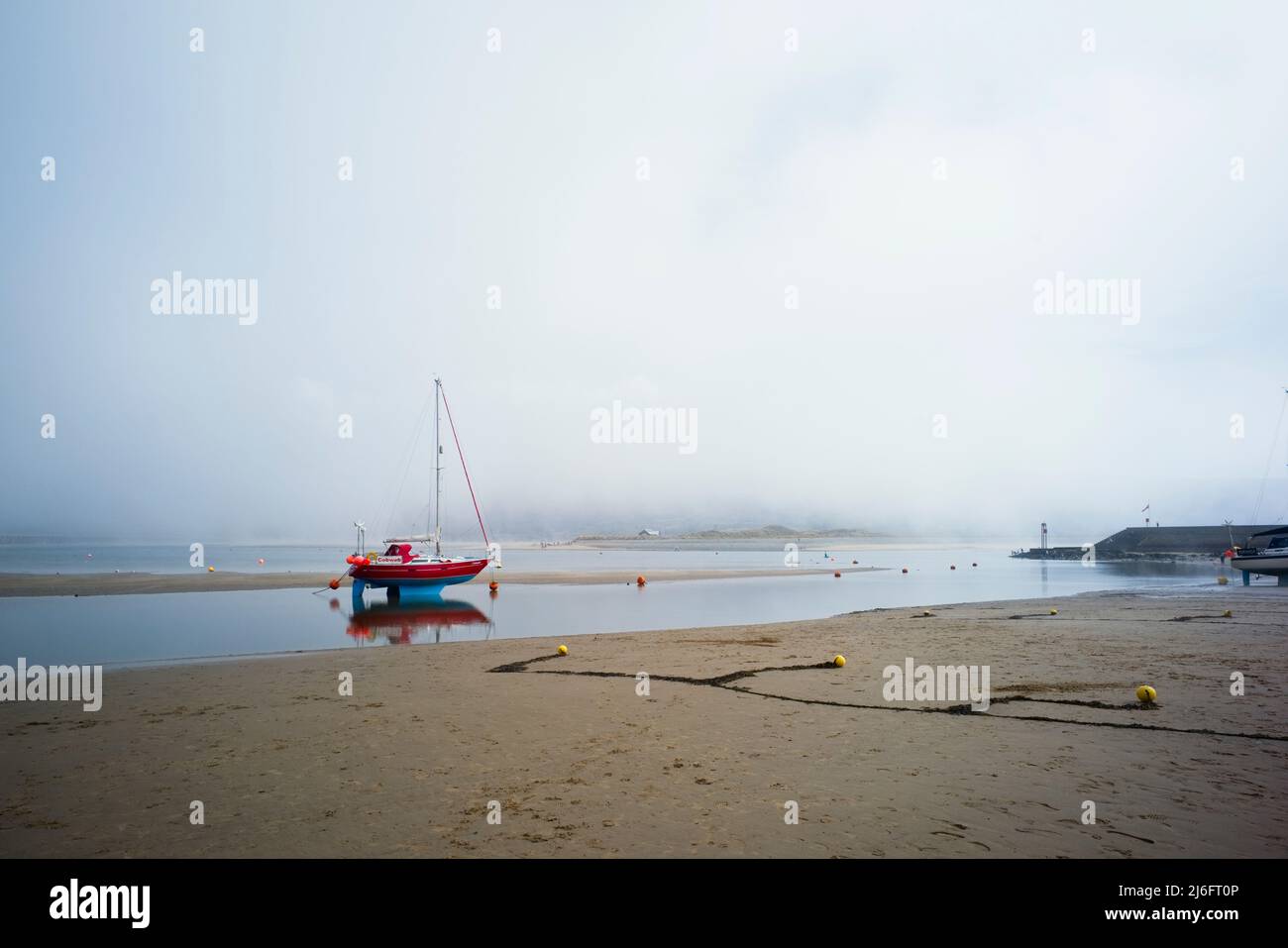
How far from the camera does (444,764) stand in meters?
8.12

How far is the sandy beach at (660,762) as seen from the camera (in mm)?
5863

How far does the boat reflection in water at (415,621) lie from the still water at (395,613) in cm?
5

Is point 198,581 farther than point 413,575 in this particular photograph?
Yes

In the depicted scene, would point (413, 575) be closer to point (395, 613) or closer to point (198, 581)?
point (395, 613)

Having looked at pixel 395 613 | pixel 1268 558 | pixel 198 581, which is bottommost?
pixel 198 581

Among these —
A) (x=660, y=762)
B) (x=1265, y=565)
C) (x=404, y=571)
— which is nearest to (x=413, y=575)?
(x=404, y=571)

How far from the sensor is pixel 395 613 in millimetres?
31234

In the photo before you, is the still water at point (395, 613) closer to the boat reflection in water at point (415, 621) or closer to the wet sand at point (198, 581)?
the boat reflection in water at point (415, 621)

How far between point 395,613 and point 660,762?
26.0 m

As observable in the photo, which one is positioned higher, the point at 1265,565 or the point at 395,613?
the point at 1265,565

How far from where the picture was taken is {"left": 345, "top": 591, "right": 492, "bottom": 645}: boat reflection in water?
23.0 m
